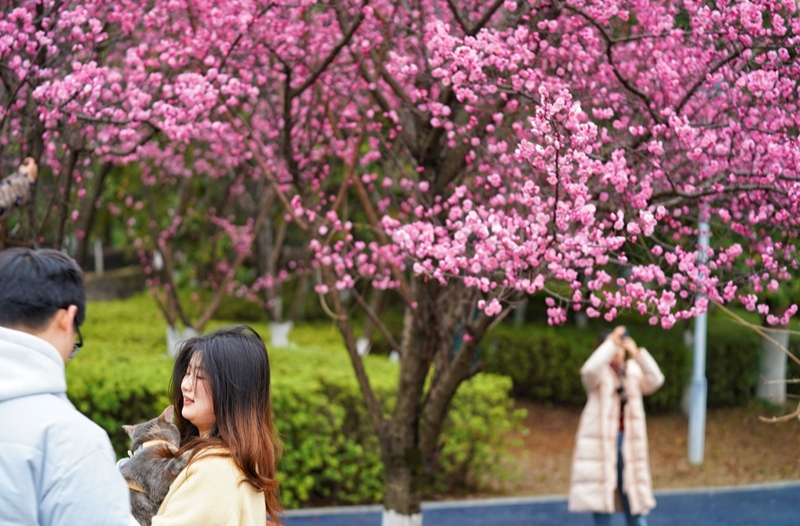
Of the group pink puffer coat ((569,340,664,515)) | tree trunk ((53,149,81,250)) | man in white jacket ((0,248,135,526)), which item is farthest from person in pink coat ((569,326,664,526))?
man in white jacket ((0,248,135,526))

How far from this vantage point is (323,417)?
24.4ft

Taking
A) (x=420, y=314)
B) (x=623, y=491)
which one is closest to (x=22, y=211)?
(x=420, y=314)

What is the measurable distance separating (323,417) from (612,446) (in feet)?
8.57

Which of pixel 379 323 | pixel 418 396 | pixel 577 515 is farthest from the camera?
pixel 577 515

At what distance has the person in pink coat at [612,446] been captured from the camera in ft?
19.9

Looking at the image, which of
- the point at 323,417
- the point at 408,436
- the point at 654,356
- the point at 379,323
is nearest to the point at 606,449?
the point at 408,436

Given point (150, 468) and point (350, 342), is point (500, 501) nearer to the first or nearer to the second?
point (350, 342)

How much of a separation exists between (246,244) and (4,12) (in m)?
5.73

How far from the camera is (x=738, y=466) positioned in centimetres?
992

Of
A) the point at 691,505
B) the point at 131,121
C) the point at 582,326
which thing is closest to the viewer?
the point at 131,121

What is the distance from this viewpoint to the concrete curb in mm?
7448

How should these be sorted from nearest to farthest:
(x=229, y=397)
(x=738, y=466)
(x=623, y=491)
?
(x=229, y=397) → (x=623, y=491) → (x=738, y=466)

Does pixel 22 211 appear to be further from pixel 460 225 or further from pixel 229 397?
pixel 229 397

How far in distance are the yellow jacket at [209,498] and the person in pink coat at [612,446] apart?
412 cm
